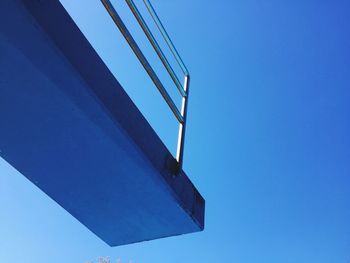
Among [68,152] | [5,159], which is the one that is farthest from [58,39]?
[5,159]

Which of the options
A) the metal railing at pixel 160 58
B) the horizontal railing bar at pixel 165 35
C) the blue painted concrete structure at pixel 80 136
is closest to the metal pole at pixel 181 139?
the metal railing at pixel 160 58

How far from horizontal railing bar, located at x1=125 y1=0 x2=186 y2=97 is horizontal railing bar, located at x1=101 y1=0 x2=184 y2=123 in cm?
30

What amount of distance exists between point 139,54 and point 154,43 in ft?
1.25

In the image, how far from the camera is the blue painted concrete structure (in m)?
1.86

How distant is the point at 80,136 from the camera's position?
2.26 metres

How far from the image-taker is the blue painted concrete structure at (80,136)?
186cm

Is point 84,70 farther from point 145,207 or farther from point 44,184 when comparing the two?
point 145,207

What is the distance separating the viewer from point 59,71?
1952 mm

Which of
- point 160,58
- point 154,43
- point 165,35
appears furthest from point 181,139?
point 165,35

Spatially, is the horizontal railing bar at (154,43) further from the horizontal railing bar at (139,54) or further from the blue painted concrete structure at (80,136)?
the blue painted concrete structure at (80,136)

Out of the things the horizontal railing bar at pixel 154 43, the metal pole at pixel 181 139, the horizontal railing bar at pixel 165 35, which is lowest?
the metal pole at pixel 181 139

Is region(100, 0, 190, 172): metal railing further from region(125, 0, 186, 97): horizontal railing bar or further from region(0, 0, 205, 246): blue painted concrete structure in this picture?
region(0, 0, 205, 246): blue painted concrete structure

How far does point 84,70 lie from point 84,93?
12cm

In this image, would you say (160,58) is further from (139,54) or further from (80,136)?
(80,136)
